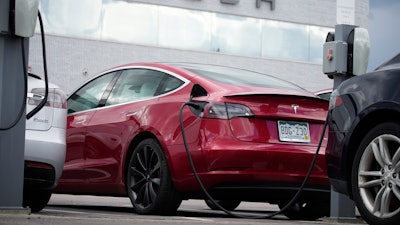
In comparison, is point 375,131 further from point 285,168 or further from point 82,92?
point 82,92

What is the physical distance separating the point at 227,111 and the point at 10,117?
1916 mm

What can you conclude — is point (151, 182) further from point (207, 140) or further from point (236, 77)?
point (236, 77)

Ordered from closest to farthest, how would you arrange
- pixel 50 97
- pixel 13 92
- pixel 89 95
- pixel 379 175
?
pixel 379 175
pixel 13 92
pixel 50 97
pixel 89 95

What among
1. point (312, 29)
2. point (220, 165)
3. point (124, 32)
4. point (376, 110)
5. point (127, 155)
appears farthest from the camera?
point (312, 29)

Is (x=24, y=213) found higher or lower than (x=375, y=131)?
lower

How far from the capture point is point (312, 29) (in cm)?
3434

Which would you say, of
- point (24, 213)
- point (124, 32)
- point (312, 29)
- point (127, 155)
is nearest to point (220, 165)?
point (127, 155)

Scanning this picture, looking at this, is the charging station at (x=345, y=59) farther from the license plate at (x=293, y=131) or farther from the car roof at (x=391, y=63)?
the car roof at (x=391, y=63)

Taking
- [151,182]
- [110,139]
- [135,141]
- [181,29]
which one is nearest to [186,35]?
[181,29]

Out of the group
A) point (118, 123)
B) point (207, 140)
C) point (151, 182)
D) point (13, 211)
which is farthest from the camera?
point (118, 123)

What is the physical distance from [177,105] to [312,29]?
2697 cm

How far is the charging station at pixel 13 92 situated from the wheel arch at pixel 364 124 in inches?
89.1

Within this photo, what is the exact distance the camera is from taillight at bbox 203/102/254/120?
754 centimetres

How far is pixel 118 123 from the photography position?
27.9 ft
